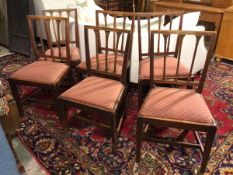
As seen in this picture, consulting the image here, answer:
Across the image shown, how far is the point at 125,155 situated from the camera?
6.12 ft

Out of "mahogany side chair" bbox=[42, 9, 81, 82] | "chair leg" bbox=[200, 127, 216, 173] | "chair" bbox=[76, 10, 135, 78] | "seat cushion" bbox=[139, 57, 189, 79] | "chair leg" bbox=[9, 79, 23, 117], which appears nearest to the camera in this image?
"chair leg" bbox=[200, 127, 216, 173]

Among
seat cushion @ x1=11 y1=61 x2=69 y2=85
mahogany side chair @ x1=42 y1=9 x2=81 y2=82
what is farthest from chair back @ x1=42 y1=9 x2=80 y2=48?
seat cushion @ x1=11 y1=61 x2=69 y2=85

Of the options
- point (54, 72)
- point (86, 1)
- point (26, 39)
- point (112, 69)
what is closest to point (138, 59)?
point (112, 69)

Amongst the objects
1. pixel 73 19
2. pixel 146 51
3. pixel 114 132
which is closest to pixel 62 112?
pixel 114 132

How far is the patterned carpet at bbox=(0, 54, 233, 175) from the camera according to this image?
174 cm

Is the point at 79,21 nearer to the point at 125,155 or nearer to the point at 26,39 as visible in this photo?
the point at 26,39

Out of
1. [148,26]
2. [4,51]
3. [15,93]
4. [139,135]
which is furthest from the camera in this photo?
[4,51]

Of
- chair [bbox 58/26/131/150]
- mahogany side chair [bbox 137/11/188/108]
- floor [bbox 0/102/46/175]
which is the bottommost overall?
floor [bbox 0/102/46/175]

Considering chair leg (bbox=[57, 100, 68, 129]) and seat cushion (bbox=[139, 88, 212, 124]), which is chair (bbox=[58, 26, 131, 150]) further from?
seat cushion (bbox=[139, 88, 212, 124])

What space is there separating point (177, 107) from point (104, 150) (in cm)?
73

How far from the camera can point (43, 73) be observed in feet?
6.95

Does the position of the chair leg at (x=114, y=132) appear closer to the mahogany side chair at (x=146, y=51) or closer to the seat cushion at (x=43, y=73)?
the mahogany side chair at (x=146, y=51)

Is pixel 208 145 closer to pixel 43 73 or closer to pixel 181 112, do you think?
pixel 181 112

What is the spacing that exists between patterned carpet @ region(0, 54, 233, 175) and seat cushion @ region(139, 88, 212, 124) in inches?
18.2
